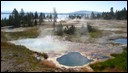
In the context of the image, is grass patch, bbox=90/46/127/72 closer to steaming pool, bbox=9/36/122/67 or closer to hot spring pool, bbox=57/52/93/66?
steaming pool, bbox=9/36/122/67

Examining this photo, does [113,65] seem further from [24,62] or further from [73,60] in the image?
[24,62]

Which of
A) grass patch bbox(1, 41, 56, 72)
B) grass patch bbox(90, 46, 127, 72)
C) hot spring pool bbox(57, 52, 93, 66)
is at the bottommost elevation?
hot spring pool bbox(57, 52, 93, 66)

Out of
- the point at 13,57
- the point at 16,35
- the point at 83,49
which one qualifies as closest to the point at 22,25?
the point at 16,35

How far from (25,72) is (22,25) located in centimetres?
7697

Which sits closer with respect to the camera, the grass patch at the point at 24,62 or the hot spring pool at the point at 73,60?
the grass patch at the point at 24,62

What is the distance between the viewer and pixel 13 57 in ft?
134

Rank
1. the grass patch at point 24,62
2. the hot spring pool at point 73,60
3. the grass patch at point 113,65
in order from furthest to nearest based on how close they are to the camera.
A: the hot spring pool at point 73,60, the grass patch at point 113,65, the grass patch at point 24,62

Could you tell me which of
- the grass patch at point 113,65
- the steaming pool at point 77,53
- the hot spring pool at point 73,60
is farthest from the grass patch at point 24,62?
the grass patch at point 113,65

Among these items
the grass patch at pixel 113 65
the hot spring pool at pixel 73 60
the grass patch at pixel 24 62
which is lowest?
the hot spring pool at pixel 73 60

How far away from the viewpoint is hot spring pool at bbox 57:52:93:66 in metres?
41.0

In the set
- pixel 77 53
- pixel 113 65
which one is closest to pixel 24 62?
pixel 113 65

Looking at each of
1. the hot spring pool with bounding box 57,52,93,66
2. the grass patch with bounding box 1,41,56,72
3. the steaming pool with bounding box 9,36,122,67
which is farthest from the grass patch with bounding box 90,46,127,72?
the grass patch with bounding box 1,41,56,72

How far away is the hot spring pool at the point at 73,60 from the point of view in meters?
41.0

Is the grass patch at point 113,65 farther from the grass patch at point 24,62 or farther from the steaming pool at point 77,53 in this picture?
the grass patch at point 24,62
